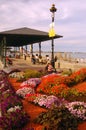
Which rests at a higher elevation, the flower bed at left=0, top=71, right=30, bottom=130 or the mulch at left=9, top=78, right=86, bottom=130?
the flower bed at left=0, top=71, right=30, bottom=130

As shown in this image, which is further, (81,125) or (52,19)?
(52,19)

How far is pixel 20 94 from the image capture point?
1472 cm

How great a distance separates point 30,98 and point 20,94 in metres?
1.19

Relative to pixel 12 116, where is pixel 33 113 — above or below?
below

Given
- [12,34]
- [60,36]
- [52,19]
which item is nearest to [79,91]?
[52,19]

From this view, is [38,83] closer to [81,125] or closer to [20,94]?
[20,94]

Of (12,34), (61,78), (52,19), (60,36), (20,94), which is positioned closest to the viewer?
(20,94)

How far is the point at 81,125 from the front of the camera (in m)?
10.1

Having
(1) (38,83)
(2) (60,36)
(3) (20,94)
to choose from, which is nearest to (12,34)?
(2) (60,36)

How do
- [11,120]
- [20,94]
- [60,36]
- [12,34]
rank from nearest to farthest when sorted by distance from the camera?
[11,120] → [20,94] → [12,34] → [60,36]

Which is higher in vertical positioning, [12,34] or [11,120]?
[12,34]

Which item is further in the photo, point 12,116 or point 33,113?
point 33,113

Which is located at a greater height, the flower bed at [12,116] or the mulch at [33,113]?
the flower bed at [12,116]

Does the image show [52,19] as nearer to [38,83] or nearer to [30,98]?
[38,83]
